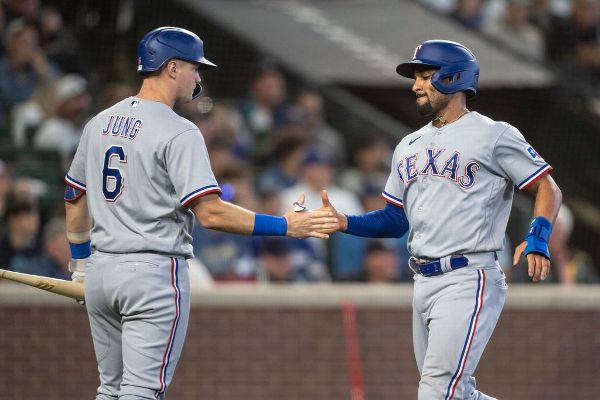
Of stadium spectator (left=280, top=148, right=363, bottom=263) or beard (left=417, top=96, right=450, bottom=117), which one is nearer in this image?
beard (left=417, top=96, right=450, bottom=117)

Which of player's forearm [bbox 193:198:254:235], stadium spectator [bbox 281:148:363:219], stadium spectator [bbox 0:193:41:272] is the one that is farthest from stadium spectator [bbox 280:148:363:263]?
player's forearm [bbox 193:198:254:235]

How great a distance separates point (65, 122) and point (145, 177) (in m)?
5.30

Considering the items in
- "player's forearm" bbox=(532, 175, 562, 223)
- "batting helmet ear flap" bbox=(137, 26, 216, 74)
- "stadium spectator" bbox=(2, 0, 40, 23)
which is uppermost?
"stadium spectator" bbox=(2, 0, 40, 23)

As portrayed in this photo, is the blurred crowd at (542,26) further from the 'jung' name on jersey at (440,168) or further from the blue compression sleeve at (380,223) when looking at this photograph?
the 'jung' name on jersey at (440,168)

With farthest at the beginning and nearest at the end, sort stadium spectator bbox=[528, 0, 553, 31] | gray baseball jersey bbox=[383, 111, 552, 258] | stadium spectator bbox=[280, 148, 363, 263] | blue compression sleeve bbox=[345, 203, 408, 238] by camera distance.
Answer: stadium spectator bbox=[528, 0, 553, 31] < stadium spectator bbox=[280, 148, 363, 263] < blue compression sleeve bbox=[345, 203, 408, 238] < gray baseball jersey bbox=[383, 111, 552, 258]

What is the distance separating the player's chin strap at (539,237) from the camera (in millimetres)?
4613

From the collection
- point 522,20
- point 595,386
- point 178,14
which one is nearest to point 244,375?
point 595,386

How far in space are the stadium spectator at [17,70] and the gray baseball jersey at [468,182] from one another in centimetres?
569

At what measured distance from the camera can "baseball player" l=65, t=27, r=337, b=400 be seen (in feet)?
14.9

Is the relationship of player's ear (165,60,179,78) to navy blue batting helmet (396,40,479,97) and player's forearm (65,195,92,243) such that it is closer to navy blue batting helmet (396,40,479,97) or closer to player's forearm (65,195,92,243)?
player's forearm (65,195,92,243)

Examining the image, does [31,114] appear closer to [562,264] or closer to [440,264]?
[562,264]

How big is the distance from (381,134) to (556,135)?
2643 millimetres

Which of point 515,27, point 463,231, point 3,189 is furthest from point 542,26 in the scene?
point 463,231

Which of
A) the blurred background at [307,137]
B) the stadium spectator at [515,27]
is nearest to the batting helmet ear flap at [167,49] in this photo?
the blurred background at [307,137]
